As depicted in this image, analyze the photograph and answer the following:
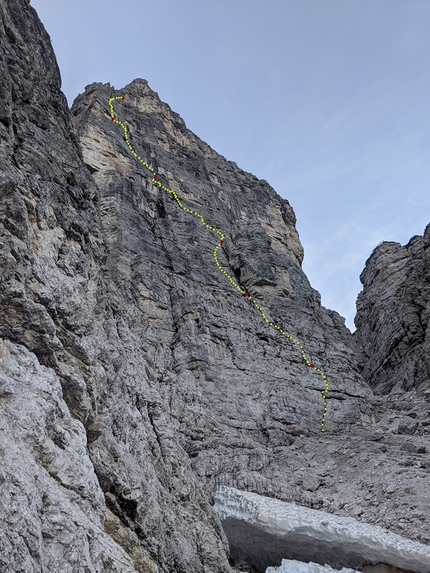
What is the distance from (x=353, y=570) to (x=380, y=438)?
11.0 meters

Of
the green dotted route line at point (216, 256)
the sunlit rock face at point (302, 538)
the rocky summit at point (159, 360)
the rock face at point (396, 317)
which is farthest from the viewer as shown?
the rock face at point (396, 317)

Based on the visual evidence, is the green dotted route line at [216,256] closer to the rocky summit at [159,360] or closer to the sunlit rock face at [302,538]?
the rocky summit at [159,360]

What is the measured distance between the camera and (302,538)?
59.9 ft

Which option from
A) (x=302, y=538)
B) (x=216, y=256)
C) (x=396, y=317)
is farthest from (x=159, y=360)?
(x=396, y=317)

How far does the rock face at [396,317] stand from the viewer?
4375cm

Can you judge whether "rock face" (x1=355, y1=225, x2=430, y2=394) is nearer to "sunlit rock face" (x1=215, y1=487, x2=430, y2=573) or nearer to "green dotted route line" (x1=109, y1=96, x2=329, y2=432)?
"green dotted route line" (x1=109, y1=96, x2=329, y2=432)

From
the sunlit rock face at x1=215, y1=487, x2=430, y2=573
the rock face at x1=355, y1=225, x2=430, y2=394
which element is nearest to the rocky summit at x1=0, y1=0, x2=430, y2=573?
the sunlit rock face at x1=215, y1=487, x2=430, y2=573

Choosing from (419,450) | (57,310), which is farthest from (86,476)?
(419,450)

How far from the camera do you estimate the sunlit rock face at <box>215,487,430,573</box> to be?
17.4 m

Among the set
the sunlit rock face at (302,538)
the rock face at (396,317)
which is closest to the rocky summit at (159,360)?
the sunlit rock face at (302,538)

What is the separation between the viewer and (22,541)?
6.93 m

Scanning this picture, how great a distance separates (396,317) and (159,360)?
107 ft

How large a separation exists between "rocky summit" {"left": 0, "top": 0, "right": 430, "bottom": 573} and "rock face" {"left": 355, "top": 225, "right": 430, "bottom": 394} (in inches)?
13.2

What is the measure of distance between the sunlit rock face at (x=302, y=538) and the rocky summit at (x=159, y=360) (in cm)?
18
